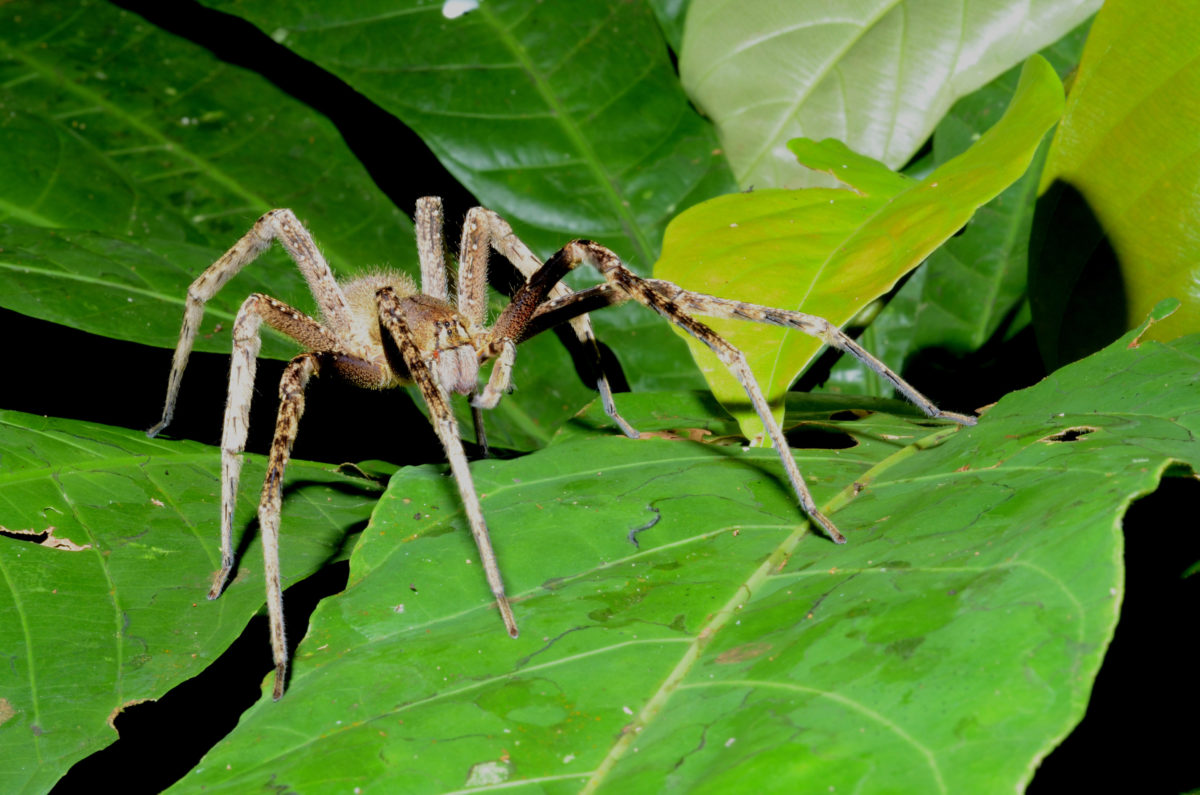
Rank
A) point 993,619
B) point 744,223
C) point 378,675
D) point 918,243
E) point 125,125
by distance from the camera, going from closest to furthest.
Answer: point 993,619
point 378,675
point 918,243
point 744,223
point 125,125

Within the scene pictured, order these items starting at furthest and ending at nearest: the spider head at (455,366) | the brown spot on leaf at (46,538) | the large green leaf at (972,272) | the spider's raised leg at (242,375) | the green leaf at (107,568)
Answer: the large green leaf at (972,272)
the spider head at (455,366)
the spider's raised leg at (242,375)
the brown spot on leaf at (46,538)
the green leaf at (107,568)

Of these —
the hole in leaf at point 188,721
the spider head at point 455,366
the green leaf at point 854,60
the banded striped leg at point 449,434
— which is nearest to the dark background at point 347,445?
the hole in leaf at point 188,721

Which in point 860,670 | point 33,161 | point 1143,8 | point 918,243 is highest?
point 33,161

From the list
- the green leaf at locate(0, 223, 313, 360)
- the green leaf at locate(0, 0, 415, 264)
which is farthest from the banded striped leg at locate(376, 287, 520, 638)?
the green leaf at locate(0, 0, 415, 264)

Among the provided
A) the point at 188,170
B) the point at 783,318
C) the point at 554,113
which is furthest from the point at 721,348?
the point at 188,170

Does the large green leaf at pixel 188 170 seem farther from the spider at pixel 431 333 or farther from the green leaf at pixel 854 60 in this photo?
the green leaf at pixel 854 60

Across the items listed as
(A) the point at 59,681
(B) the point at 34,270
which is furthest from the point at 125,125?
(A) the point at 59,681

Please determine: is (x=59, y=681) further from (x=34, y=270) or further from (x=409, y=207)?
(x=409, y=207)

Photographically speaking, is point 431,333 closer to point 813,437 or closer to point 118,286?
point 118,286
